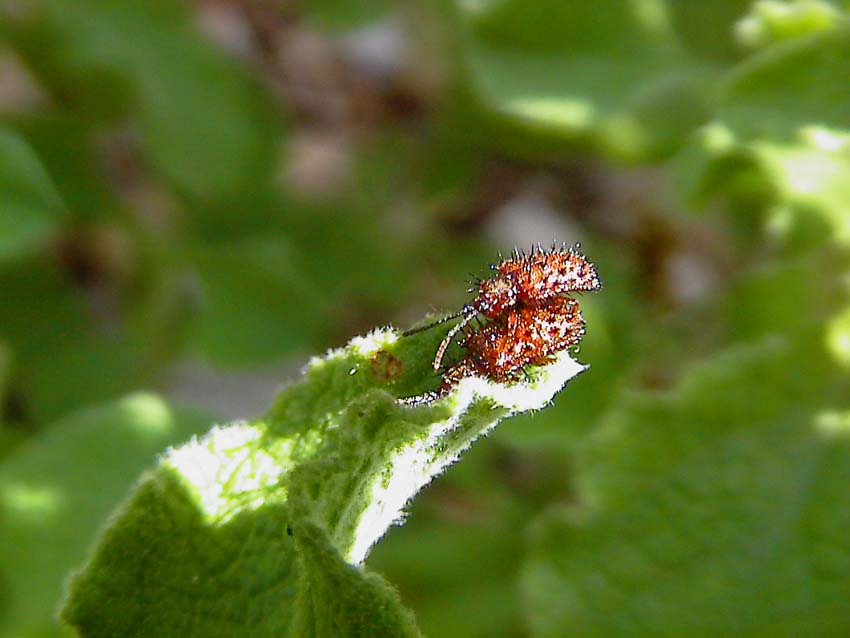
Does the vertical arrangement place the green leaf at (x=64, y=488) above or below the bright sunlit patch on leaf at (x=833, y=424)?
above

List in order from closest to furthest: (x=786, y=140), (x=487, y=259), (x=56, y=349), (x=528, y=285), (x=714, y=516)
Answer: (x=528, y=285), (x=786, y=140), (x=714, y=516), (x=56, y=349), (x=487, y=259)

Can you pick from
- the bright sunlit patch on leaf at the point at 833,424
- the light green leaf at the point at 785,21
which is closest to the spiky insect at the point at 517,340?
the light green leaf at the point at 785,21

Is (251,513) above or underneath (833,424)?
underneath

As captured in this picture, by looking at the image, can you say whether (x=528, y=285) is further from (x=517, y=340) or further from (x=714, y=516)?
(x=714, y=516)

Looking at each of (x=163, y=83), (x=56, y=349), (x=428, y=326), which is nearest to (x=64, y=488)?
(x=428, y=326)

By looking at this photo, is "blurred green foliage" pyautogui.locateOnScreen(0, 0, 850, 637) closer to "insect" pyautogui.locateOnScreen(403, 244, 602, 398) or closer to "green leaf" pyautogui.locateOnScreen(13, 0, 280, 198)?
"green leaf" pyautogui.locateOnScreen(13, 0, 280, 198)

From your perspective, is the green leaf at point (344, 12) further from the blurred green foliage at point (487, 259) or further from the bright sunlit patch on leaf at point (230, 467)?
the bright sunlit patch on leaf at point (230, 467)

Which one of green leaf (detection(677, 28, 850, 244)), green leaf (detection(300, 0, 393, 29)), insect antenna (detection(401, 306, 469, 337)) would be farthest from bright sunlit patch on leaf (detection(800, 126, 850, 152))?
green leaf (detection(300, 0, 393, 29))
